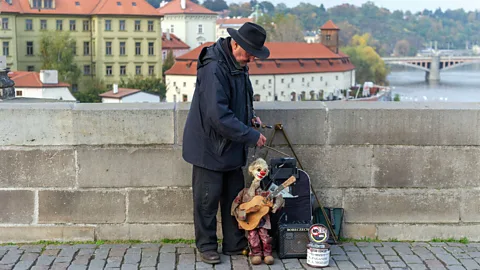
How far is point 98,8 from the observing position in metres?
77.1

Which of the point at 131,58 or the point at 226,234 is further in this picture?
the point at 131,58

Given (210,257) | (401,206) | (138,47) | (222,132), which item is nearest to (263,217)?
(210,257)

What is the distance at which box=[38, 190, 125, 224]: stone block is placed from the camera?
5.55 metres

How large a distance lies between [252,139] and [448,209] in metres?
1.92

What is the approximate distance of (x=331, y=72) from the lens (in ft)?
318

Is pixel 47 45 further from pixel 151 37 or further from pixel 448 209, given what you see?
pixel 448 209

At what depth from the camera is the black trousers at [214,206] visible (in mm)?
5160

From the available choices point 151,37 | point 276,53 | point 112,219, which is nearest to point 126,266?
point 112,219

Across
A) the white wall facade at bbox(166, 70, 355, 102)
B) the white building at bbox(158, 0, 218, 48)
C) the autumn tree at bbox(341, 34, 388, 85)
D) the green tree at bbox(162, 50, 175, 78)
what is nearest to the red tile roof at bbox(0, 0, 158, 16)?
the white wall facade at bbox(166, 70, 355, 102)

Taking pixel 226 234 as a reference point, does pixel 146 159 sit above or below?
above

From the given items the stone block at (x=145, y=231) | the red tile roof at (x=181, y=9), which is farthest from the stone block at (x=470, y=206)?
the red tile roof at (x=181, y=9)

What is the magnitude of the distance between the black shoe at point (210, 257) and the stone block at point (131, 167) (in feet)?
2.21

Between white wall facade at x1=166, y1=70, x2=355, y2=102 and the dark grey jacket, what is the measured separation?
73.7m

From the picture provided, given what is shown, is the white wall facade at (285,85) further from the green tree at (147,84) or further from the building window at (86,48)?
the building window at (86,48)
